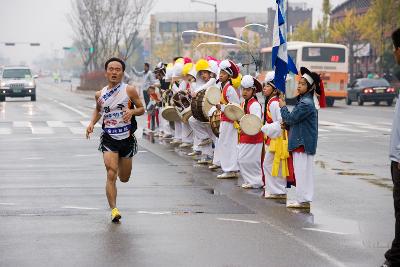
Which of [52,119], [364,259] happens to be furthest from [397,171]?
[52,119]

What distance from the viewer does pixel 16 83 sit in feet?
167

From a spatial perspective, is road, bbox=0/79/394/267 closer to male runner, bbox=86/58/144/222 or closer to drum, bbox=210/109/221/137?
male runner, bbox=86/58/144/222

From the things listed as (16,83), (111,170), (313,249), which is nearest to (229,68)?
(111,170)

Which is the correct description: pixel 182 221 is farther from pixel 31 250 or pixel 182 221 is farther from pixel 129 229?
pixel 31 250

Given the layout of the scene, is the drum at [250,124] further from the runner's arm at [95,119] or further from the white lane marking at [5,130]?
Result: the white lane marking at [5,130]

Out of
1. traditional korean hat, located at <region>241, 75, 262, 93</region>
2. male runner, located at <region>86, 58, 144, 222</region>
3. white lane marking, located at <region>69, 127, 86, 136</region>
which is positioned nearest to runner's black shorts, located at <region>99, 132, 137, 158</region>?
male runner, located at <region>86, 58, 144, 222</region>

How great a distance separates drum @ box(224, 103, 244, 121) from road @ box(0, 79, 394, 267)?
3.06 ft

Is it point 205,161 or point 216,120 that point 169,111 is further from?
point 216,120

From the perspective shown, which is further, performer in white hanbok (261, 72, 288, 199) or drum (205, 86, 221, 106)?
drum (205, 86, 221, 106)

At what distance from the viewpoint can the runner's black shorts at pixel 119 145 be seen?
34.8 feet

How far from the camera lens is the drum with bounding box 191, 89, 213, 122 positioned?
1619 cm

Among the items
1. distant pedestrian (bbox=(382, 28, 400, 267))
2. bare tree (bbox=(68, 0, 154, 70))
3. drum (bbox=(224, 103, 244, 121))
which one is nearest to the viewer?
distant pedestrian (bbox=(382, 28, 400, 267))

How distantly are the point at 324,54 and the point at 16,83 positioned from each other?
51.2 ft

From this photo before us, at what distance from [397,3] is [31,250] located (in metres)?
56.2
